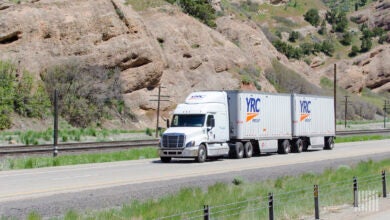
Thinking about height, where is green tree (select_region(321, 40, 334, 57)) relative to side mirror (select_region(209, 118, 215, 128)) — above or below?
above

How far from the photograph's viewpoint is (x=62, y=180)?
73.2ft

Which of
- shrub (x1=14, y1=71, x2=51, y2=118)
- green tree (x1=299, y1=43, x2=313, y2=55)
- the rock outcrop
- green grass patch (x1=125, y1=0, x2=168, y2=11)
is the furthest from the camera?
green tree (x1=299, y1=43, x2=313, y2=55)

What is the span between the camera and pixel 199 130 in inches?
1212

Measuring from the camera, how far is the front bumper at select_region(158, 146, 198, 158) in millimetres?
30188

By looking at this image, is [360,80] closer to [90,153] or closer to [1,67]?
[1,67]

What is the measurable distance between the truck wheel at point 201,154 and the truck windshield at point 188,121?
114 cm

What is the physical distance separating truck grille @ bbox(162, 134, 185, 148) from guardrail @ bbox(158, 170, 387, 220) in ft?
39.2

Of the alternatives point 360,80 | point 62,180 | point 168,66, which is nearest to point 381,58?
point 360,80

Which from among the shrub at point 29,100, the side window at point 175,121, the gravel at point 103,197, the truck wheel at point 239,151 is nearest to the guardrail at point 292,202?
the gravel at point 103,197

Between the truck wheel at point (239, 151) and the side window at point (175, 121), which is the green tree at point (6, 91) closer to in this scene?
the side window at point (175, 121)

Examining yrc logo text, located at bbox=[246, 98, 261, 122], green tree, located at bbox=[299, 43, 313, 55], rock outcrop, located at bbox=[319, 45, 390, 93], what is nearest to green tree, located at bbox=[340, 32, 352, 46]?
rock outcrop, located at bbox=[319, 45, 390, 93]

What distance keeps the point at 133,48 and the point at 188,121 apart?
3858 centimetres

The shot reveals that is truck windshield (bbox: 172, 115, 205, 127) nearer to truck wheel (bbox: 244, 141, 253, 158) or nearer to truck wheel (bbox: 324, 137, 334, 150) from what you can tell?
truck wheel (bbox: 244, 141, 253, 158)

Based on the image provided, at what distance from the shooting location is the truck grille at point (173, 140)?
99.0 ft
